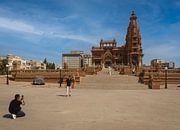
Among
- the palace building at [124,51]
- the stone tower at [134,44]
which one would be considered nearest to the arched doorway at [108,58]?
the palace building at [124,51]

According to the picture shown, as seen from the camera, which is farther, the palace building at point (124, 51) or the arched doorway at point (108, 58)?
the arched doorway at point (108, 58)

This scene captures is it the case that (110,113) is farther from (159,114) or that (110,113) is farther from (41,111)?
(41,111)

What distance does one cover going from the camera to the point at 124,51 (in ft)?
327

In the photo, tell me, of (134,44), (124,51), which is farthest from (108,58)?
(134,44)

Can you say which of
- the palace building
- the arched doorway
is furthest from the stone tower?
the arched doorway

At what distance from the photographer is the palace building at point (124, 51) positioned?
304 ft

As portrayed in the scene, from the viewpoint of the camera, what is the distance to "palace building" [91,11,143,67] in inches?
3647

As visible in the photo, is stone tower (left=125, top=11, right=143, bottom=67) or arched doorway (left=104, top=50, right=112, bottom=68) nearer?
stone tower (left=125, top=11, right=143, bottom=67)

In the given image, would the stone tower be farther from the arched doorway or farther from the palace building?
the arched doorway

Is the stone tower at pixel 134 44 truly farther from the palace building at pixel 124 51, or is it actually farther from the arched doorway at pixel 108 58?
the arched doorway at pixel 108 58

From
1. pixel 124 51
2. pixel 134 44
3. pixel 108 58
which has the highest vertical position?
pixel 134 44

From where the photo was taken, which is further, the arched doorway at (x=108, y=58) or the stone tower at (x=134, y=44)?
the arched doorway at (x=108, y=58)

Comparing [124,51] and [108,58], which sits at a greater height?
[124,51]

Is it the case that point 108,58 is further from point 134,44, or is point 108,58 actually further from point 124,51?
point 134,44
